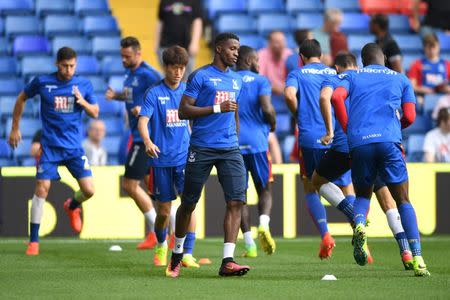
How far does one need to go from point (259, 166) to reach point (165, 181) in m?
2.05

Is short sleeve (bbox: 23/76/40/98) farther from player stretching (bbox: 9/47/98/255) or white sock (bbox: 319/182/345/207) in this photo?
white sock (bbox: 319/182/345/207)

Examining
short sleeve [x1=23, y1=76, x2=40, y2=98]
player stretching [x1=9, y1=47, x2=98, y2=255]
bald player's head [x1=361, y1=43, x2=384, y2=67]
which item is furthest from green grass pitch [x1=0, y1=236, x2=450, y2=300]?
bald player's head [x1=361, y1=43, x2=384, y2=67]

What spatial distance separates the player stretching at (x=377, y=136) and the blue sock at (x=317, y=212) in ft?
5.94

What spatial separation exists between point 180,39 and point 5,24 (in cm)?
303

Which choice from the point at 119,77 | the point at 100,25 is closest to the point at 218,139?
the point at 119,77

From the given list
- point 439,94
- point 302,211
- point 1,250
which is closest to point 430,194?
point 302,211

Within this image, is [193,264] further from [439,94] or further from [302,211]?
[439,94]

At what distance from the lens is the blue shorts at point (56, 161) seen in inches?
534

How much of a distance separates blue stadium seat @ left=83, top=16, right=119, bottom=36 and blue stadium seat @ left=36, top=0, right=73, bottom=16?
46 cm

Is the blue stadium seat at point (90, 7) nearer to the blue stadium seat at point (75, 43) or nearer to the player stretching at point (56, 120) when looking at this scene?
the blue stadium seat at point (75, 43)

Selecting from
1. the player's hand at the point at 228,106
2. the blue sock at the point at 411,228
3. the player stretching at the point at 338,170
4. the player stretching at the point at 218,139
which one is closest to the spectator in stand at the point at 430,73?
the player stretching at the point at 338,170

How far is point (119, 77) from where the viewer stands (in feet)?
63.1

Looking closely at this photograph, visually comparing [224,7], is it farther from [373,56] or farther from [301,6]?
[373,56]

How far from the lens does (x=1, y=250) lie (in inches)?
547
